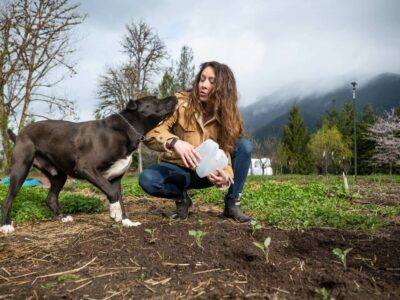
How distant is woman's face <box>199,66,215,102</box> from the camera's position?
14.4 feet

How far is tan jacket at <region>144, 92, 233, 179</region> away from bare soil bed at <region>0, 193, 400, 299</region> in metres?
1.04

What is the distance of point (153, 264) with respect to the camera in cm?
266

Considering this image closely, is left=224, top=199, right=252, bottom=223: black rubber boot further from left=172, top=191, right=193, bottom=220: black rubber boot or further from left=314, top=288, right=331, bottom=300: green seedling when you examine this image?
left=314, top=288, right=331, bottom=300: green seedling

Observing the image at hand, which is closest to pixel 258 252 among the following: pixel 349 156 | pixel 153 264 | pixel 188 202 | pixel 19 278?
pixel 153 264

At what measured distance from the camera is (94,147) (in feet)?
14.6

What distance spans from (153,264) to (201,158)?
1469mm

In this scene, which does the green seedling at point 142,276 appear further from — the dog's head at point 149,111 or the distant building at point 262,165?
the distant building at point 262,165

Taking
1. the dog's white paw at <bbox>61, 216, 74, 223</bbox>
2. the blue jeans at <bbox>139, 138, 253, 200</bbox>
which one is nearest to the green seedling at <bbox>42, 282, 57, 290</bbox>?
the blue jeans at <bbox>139, 138, 253, 200</bbox>

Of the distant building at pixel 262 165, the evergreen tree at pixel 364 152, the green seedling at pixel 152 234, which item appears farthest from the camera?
the distant building at pixel 262 165

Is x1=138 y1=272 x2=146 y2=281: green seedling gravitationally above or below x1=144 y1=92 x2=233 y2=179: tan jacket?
below

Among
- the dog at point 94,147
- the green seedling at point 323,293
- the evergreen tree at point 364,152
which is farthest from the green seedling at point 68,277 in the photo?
the evergreen tree at point 364,152

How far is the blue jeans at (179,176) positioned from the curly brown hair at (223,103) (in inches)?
6.7

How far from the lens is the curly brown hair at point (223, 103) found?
172 inches

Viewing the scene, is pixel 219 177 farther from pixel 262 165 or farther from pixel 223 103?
pixel 262 165
